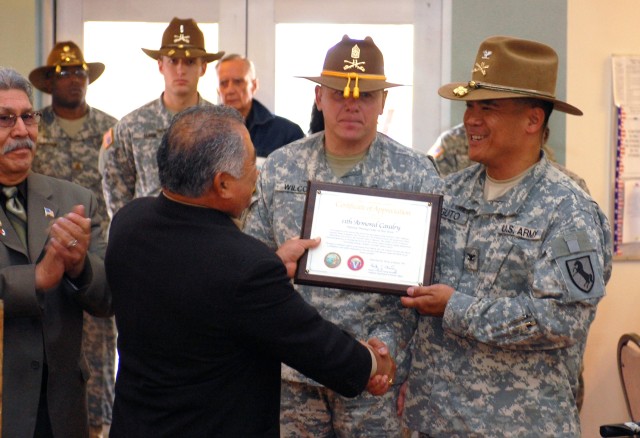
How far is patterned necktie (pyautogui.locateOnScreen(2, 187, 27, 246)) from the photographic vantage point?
2754 mm

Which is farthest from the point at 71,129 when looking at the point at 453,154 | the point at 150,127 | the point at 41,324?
the point at 41,324

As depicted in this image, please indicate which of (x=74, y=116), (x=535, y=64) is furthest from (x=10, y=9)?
(x=535, y=64)

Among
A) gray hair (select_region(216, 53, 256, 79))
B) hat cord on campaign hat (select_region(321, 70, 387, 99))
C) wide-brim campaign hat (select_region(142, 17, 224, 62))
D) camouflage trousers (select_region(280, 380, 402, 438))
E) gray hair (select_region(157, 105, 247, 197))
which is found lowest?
camouflage trousers (select_region(280, 380, 402, 438))

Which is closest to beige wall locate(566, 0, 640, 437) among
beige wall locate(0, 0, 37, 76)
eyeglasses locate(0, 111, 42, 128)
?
beige wall locate(0, 0, 37, 76)

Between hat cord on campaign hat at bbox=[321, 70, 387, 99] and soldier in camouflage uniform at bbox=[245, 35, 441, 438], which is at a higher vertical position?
hat cord on campaign hat at bbox=[321, 70, 387, 99]

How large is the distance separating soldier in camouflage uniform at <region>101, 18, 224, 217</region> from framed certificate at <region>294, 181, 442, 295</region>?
202 cm

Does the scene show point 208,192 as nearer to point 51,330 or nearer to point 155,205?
point 155,205

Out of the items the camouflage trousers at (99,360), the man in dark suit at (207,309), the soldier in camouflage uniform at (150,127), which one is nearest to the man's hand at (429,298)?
the man in dark suit at (207,309)

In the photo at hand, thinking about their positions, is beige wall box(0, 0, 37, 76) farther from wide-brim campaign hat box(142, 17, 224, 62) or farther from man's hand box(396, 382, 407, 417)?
man's hand box(396, 382, 407, 417)

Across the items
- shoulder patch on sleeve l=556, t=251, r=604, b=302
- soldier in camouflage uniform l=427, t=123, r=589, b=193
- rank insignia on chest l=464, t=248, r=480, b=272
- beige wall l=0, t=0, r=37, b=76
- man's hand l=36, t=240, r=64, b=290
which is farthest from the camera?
beige wall l=0, t=0, r=37, b=76

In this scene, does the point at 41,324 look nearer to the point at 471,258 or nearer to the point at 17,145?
the point at 17,145

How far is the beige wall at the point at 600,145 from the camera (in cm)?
504

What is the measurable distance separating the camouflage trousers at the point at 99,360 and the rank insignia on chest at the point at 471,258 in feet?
8.65

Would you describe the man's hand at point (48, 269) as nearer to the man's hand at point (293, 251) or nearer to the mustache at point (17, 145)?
the mustache at point (17, 145)
